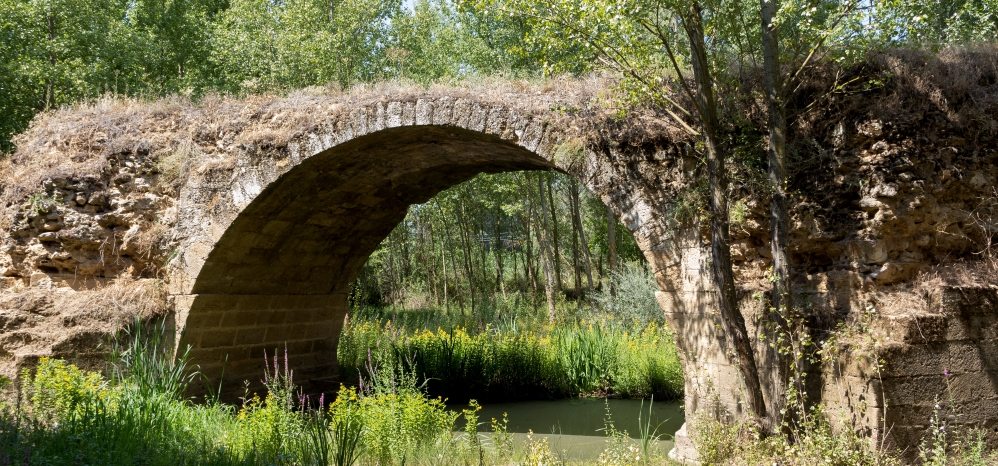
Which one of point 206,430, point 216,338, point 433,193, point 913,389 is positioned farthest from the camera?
point 433,193

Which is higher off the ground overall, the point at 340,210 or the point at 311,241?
the point at 340,210

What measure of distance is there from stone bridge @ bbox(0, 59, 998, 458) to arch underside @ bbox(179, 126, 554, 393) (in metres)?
0.03

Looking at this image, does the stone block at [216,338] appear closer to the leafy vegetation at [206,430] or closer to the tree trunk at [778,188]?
the leafy vegetation at [206,430]

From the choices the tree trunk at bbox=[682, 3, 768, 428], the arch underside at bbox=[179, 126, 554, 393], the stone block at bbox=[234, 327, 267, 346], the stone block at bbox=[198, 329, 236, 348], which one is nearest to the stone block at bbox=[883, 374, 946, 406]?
the tree trunk at bbox=[682, 3, 768, 428]

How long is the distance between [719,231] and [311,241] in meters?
5.14

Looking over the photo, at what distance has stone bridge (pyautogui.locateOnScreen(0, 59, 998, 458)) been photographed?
531cm

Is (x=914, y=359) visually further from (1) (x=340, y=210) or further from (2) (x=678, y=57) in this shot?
(1) (x=340, y=210)

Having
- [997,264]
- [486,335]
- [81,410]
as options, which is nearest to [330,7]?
[486,335]

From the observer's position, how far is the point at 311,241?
358 inches

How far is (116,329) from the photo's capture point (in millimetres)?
7477

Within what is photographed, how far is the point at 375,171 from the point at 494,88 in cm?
202

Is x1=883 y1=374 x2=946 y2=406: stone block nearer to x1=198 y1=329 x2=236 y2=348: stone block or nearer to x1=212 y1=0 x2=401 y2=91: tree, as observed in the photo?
x1=198 y1=329 x2=236 y2=348: stone block

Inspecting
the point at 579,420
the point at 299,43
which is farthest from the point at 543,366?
the point at 299,43

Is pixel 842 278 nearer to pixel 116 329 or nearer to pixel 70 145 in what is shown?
pixel 116 329
